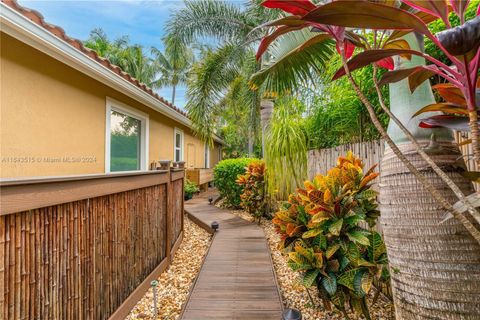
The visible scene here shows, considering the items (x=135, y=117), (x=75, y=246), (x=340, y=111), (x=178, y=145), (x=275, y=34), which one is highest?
(x=135, y=117)

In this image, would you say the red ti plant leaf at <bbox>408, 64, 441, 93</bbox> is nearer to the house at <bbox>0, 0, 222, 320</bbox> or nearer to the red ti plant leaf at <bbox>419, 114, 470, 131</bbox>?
the red ti plant leaf at <bbox>419, 114, 470, 131</bbox>

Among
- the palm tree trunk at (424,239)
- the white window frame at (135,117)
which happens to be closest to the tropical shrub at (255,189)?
the white window frame at (135,117)

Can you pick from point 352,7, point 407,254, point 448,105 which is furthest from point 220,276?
point 352,7

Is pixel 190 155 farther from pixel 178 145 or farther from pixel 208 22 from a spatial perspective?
pixel 208 22

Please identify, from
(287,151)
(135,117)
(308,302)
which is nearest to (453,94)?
(308,302)

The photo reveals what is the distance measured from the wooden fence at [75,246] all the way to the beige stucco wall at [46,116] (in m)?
1.57

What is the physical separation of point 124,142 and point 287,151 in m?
3.64

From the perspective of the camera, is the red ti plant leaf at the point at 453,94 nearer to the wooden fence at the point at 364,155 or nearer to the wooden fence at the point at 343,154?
the wooden fence at the point at 364,155

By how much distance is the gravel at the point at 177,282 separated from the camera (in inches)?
107

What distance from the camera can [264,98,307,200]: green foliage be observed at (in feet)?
17.4

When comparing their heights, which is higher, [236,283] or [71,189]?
[71,189]

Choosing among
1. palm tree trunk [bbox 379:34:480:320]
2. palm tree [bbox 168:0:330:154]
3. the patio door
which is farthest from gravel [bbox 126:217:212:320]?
the patio door

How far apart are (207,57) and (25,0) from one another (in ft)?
13.6

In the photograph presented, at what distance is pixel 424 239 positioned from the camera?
1207mm
